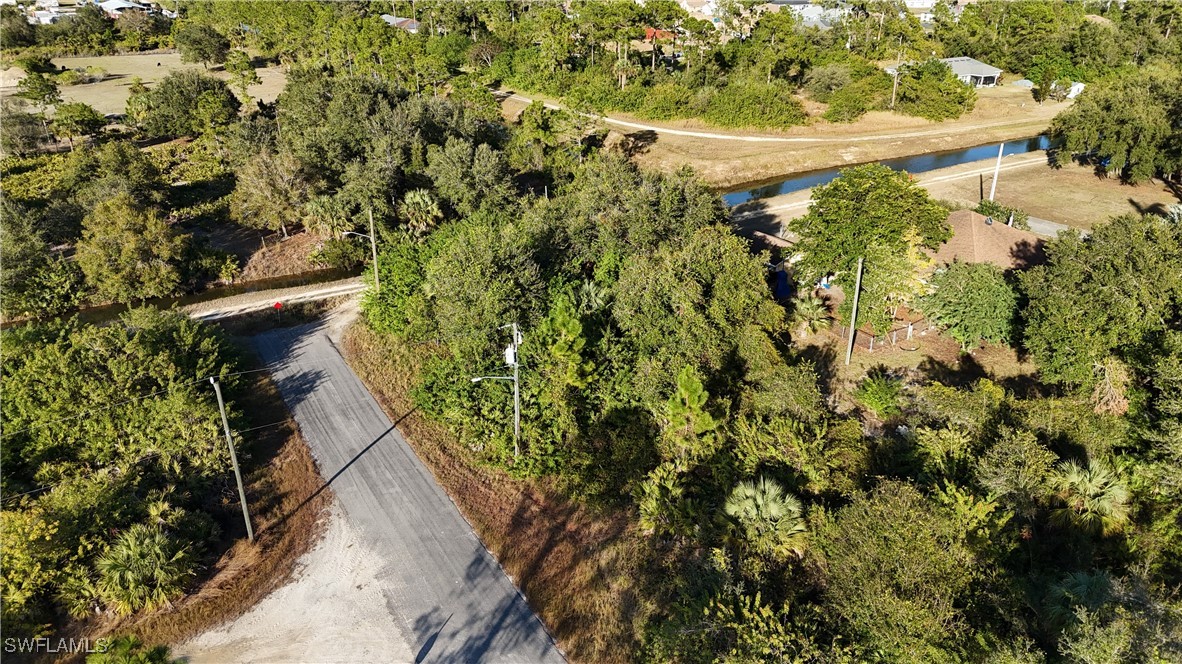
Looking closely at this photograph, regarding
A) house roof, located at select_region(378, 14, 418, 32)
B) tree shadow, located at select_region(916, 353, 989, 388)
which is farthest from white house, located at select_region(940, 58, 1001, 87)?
house roof, located at select_region(378, 14, 418, 32)

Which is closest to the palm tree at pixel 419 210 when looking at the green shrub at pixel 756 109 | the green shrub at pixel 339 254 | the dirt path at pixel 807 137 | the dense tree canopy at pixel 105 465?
the green shrub at pixel 339 254

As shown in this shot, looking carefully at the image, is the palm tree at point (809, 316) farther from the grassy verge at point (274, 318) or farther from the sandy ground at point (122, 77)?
the sandy ground at point (122, 77)

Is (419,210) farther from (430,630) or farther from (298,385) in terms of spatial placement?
(430,630)

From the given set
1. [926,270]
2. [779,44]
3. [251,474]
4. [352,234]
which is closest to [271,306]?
[352,234]

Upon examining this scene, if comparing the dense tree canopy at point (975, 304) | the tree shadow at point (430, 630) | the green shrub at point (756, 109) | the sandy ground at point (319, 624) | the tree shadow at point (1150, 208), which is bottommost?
the sandy ground at point (319, 624)

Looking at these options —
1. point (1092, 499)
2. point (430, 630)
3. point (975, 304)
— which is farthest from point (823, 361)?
point (430, 630)

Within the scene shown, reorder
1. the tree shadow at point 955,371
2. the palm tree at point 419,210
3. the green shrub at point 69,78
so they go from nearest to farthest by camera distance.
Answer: the tree shadow at point 955,371, the palm tree at point 419,210, the green shrub at point 69,78

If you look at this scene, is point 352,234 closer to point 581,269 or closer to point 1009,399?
point 581,269
